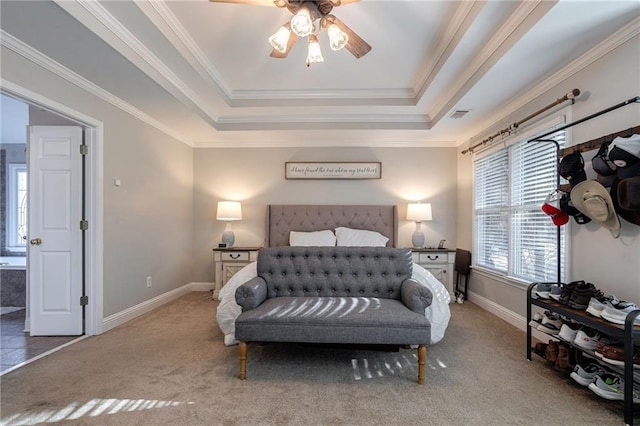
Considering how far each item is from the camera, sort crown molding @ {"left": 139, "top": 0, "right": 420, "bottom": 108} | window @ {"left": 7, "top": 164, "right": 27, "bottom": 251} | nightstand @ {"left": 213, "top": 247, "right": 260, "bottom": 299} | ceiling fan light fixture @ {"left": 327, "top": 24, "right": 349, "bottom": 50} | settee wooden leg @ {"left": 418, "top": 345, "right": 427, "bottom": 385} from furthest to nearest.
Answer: window @ {"left": 7, "top": 164, "right": 27, "bottom": 251}
nightstand @ {"left": 213, "top": 247, "right": 260, "bottom": 299}
crown molding @ {"left": 139, "top": 0, "right": 420, "bottom": 108}
settee wooden leg @ {"left": 418, "top": 345, "right": 427, "bottom": 385}
ceiling fan light fixture @ {"left": 327, "top": 24, "right": 349, "bottom": 50}

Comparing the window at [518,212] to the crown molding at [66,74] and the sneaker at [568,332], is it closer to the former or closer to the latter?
the sneaker at [568,332]

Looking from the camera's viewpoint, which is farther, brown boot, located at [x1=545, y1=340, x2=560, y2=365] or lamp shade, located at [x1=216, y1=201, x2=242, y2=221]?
lamp shade, located at [x1=216, y1=201, x2=242, y2=221]

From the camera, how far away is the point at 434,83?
10.9ft

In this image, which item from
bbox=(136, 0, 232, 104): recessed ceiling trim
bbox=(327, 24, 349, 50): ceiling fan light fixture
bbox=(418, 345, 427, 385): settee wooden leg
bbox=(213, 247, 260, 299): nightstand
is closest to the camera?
bbox=(327, 24, 349, 50): ceiling fan light fixture

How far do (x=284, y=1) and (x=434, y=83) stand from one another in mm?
2062

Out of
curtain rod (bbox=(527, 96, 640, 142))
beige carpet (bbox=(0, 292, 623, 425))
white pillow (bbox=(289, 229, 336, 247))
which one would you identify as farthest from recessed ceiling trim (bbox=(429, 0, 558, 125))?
beige carpet (bbox=(0, 292, 623, 425))

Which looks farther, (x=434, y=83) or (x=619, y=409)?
(x=434, y=83)

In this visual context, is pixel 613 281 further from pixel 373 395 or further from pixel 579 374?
pixel 373 395

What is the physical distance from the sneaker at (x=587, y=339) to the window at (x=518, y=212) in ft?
2.49

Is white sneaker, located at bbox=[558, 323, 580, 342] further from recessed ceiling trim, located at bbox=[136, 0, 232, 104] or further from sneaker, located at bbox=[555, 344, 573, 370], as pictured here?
recessed ceiling trim, located at bbox=[136, 0, 232, 104]

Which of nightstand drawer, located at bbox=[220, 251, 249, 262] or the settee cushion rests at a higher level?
nightstand drawer, located at bbox=[220, 251, 249, 262]

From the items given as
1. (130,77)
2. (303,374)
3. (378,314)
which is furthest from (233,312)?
(130,77)

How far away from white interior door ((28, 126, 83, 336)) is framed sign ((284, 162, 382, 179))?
9.41ft

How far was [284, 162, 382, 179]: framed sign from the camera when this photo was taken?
16.6ft
